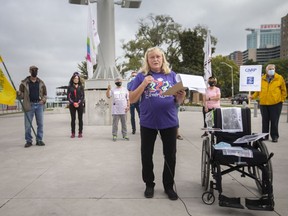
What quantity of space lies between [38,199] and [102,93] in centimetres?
904

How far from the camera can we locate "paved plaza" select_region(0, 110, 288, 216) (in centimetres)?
330

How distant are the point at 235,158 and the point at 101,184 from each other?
1927mm

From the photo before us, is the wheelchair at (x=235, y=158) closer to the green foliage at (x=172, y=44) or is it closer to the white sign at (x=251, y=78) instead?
the white sign at (x=251, y=78)

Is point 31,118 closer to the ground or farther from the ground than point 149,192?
farther from the ground

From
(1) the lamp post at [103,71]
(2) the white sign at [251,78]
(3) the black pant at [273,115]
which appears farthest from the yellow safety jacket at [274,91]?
(1) the lamp post at [103,71]

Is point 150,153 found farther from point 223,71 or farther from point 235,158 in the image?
point 223,71

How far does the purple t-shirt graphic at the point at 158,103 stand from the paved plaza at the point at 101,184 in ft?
3.05

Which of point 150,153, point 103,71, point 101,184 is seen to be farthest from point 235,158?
point 103,71

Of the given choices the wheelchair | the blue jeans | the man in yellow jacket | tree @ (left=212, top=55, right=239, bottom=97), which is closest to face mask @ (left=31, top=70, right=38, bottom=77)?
the blue jeans

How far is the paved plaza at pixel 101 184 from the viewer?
3.30 meters

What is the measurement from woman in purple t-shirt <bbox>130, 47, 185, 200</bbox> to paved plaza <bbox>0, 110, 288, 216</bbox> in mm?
318

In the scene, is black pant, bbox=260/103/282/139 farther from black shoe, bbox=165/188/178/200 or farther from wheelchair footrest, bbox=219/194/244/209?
wheelchair footrest, bbox=219/194/244/209

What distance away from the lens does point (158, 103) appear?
3.56 metres

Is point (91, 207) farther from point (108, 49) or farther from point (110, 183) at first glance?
point (108, 49)
